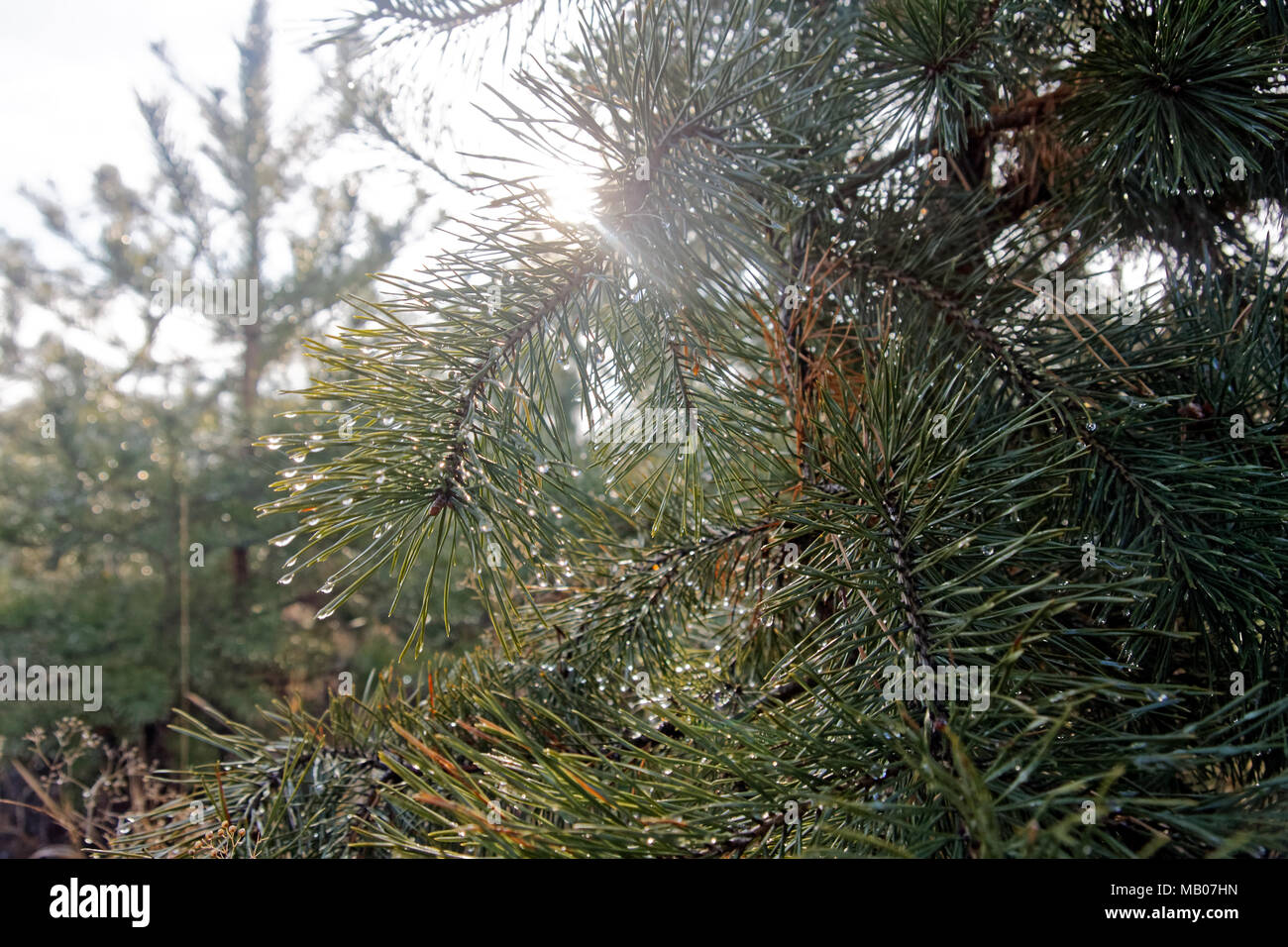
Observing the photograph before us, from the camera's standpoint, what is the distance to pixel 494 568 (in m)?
0.25

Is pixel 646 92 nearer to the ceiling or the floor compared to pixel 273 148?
nearer to the floor

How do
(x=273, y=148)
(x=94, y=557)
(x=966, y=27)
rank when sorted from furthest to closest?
(x=273, y=148)
(x=94, y=557)
(x=966, y=27)

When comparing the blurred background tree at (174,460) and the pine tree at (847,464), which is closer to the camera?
the pine tree at (847,464)

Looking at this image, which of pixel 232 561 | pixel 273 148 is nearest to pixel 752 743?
pixel 232 561

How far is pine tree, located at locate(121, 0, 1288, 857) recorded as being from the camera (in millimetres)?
208

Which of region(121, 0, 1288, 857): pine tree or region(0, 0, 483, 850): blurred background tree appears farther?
region(0, 0, 483, 850): blurred background tree

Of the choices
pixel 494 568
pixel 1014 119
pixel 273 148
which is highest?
pixel 273 148

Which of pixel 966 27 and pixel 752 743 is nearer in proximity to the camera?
pixel 752 743

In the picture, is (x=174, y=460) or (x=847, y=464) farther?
(x=174, y=460)

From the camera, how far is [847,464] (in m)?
0.27

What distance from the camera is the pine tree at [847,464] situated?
21 cm
